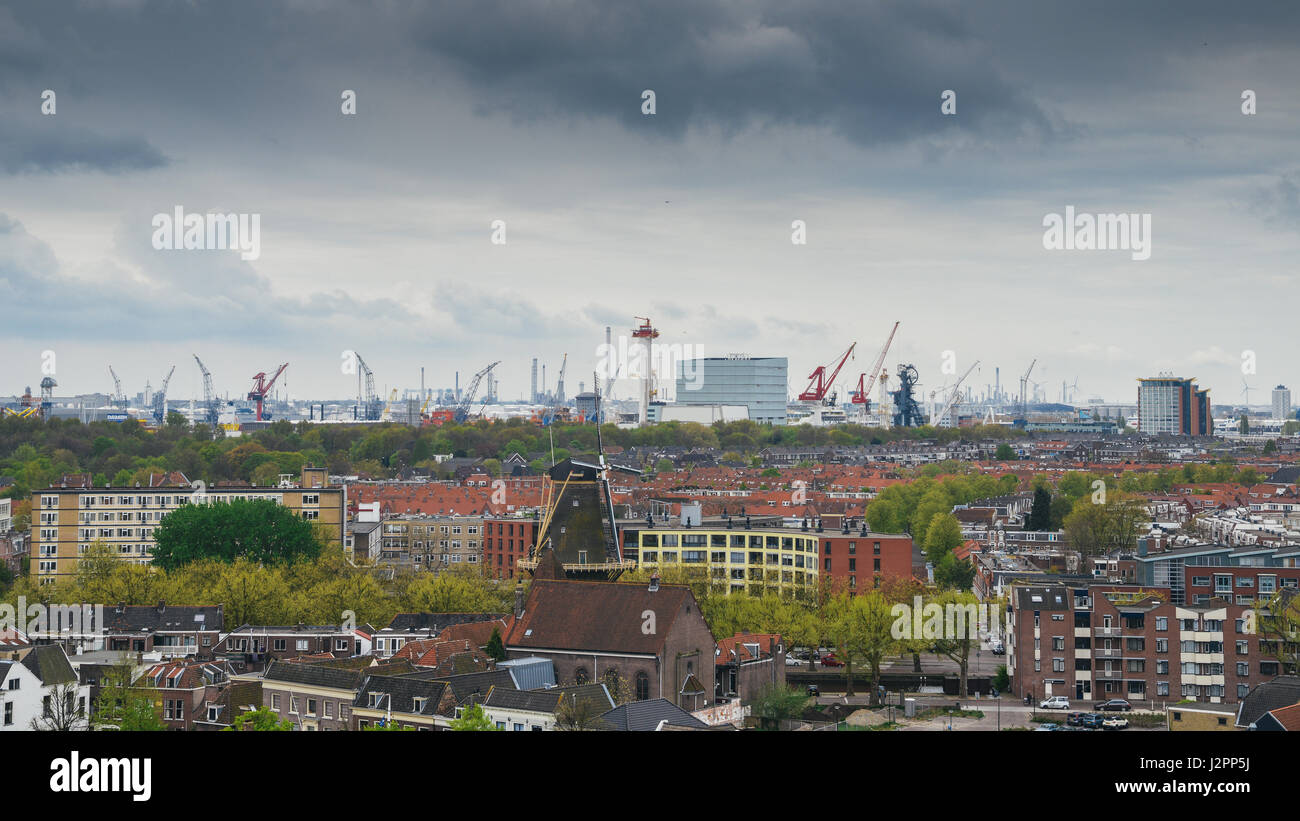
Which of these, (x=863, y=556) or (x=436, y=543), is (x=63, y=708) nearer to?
(x=863, y=556)

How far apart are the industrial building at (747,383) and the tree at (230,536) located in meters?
131

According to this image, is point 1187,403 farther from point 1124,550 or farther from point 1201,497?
point 1124,550

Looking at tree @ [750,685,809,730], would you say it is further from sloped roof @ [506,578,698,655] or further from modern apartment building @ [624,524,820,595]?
modern apartment building @ [624,524,820,595]

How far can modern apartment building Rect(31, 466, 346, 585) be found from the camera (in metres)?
57.4

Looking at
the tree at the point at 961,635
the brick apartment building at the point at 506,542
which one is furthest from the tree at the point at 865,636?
the brick apartment building at the point at 506,542

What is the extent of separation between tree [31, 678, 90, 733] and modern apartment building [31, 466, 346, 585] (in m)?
30.0

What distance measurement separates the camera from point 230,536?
2047 inches

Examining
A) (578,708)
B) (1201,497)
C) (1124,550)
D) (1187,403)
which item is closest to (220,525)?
(578,708)

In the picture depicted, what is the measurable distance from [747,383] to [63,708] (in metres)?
160

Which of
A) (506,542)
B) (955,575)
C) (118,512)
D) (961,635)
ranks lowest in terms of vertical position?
(961,635)

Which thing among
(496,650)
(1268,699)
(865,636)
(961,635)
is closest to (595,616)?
(496,650)

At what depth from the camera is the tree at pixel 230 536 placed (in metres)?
51.6
